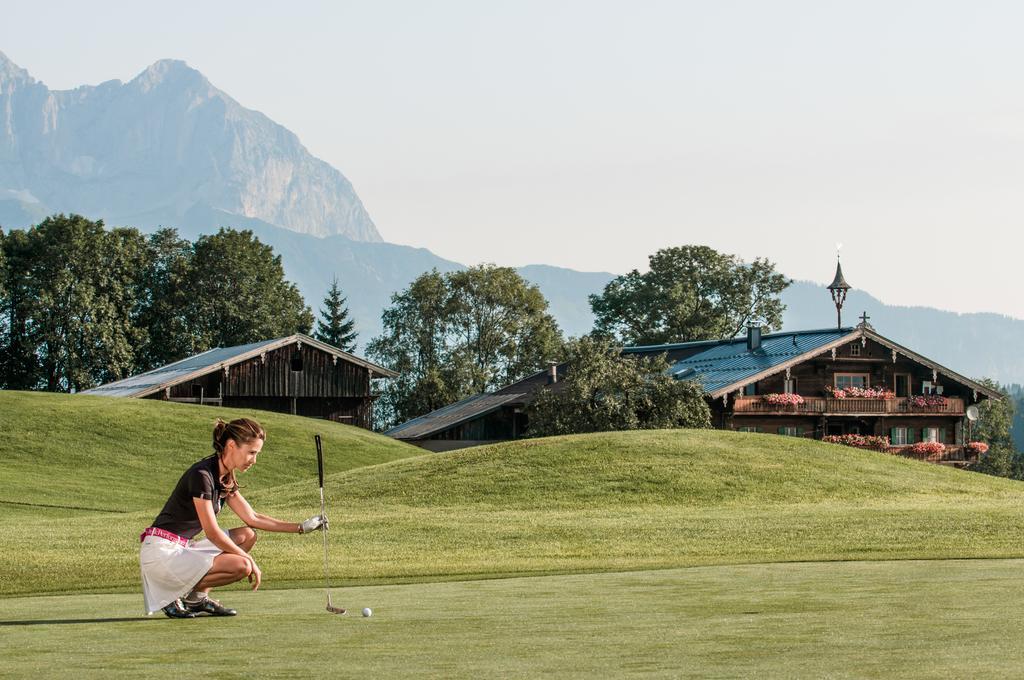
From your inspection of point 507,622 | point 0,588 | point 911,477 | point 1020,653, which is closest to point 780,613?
point 507,622

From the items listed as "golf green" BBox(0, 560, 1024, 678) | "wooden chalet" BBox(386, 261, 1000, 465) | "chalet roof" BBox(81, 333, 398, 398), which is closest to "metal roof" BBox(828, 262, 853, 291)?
"wooden chalet" BBox(386, 261, 1000, 465)

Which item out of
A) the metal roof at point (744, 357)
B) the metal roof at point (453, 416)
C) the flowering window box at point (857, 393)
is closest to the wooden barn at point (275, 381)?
the metal roof at point (453, 416)

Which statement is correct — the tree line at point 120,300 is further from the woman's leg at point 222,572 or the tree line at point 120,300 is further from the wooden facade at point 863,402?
the woman's leg at point 222,572

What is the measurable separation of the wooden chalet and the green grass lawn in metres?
20.7

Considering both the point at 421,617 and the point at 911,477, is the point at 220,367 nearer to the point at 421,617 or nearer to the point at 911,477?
the point at 911,477

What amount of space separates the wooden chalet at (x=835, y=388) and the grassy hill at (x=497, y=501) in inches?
827

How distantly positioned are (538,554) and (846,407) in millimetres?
52028

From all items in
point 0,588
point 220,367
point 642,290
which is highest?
point 642,290

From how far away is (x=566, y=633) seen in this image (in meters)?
10.8

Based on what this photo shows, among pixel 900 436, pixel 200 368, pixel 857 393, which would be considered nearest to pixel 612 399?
pixel 857 393

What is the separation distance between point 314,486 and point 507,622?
31614 millimetres

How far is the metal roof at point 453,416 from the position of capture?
86688mm

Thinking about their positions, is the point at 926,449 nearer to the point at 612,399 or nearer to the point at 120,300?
the point at 612,399

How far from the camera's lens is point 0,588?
21703 millimetres
